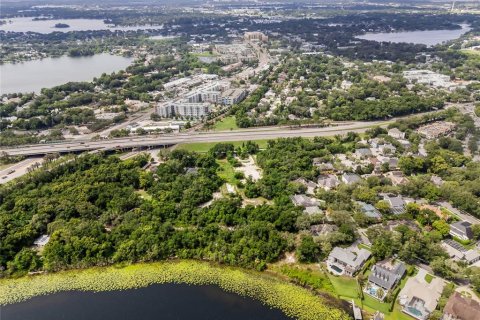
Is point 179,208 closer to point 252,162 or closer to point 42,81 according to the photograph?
point 252,162

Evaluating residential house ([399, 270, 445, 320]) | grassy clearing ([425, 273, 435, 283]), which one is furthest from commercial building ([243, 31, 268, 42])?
residential house ([399, 270, 445, 320])

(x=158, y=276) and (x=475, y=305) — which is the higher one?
(x=475, y=305)

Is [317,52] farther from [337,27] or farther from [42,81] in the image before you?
[42,81]

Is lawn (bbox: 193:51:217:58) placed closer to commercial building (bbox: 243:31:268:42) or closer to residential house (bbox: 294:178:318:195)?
commercial building (bbox: 243:31:268:42)

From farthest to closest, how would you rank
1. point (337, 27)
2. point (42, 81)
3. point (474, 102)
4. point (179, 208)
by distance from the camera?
point (337, 27), point (42, 81), point (474, 102), point (179, 208)

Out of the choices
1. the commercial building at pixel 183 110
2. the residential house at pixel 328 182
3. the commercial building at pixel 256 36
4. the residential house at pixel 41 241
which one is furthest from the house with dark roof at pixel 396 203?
the commercial building at pixel 256 36

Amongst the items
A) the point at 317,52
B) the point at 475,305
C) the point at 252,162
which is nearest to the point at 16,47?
the point at 317,52

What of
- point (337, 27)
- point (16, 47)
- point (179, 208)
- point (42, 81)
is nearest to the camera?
point (179, 208)

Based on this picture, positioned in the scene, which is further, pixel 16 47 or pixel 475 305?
pixel 16 47
